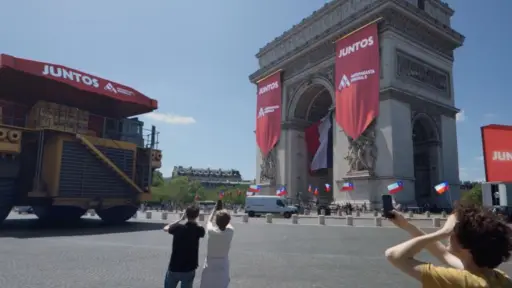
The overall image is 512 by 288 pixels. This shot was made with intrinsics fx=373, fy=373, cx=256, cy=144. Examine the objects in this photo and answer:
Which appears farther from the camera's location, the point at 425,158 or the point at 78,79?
the point at 425,158

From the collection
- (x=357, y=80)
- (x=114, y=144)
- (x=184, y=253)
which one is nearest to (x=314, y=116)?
(x=357, y=80)

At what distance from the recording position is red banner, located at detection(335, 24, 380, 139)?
111 ft

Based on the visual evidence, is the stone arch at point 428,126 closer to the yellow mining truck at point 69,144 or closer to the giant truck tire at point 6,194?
the yellow mining truck at point 69,144

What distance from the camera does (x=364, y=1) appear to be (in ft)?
122

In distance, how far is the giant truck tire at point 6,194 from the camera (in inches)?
629

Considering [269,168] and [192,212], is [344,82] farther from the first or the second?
[192,212]

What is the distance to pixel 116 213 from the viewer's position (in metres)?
21.4

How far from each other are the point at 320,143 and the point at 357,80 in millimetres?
10310

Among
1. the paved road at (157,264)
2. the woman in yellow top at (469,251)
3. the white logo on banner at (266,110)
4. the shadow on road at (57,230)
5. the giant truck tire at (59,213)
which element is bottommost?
the shadow on road at (57,230)

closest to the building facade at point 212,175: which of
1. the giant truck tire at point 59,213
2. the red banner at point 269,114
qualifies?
the red banner at point 269,114

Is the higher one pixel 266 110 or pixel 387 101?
pixel 266 110

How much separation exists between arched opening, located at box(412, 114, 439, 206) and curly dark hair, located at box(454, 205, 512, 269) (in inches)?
1477

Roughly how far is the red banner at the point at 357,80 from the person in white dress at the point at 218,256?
31429 mm

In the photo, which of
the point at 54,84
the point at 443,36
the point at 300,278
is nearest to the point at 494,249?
the point at 300,278
